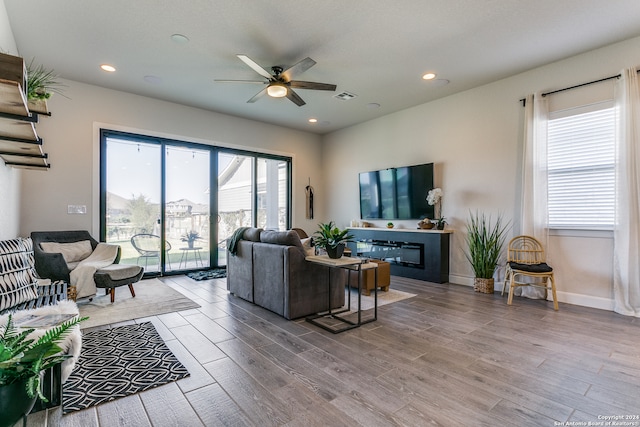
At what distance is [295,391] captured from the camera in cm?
197

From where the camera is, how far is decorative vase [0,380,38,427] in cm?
103

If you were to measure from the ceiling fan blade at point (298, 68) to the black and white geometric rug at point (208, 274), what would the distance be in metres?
3.51

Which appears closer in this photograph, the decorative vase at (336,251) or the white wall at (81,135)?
the decorative vase at (336,251)

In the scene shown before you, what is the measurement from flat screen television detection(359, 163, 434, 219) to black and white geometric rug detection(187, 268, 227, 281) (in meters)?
3.11

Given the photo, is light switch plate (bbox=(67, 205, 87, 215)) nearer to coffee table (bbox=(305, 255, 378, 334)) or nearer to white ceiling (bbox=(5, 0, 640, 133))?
white ceiling (bbox=(5, 0, 640, 133))

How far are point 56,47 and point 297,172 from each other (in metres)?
4.68

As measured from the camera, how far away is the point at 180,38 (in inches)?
139

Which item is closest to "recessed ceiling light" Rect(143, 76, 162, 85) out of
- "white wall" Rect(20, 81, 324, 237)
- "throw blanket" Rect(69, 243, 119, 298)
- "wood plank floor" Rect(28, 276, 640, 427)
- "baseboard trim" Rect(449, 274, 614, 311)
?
"white wall" Rect(20, 81, 324, 237)

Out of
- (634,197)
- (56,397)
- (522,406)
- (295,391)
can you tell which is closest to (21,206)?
(56,397)

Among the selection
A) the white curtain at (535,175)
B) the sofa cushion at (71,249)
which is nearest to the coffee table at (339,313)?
the white curtain at (535,175)

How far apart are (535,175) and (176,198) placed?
228 inches

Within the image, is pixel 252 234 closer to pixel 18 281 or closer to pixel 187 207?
pixel 18 281

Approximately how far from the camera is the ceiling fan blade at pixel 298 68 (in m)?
3.28

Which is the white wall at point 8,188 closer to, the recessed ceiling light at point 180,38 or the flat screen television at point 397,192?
the recessed ceiling light at point 180,38
